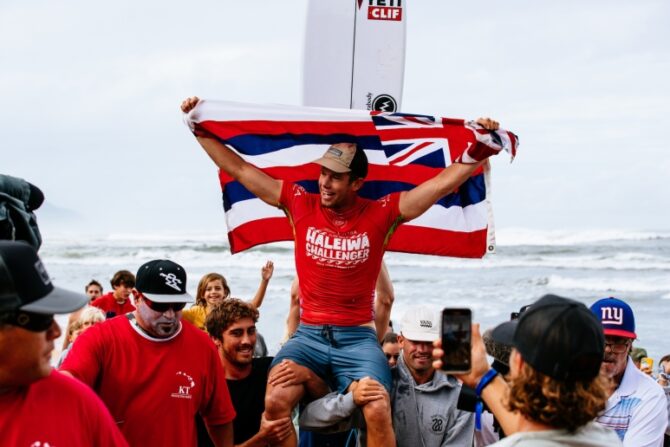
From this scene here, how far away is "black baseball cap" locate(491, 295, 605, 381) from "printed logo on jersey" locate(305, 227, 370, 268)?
8.21 feet

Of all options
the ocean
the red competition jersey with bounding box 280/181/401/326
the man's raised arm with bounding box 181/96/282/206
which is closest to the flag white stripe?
the man's raised arm with bounding box 181/96/282/206

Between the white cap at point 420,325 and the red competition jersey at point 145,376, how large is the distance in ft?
Answer: 3.77

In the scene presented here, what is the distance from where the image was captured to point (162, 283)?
491 cm

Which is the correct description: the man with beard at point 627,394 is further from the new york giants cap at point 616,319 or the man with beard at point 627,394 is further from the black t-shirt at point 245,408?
the black t-shirt at point 245,408

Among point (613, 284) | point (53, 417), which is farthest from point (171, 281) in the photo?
point (613, 284)

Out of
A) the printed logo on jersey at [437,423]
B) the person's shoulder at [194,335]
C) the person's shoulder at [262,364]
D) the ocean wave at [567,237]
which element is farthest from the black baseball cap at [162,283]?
the ocean wave at [567,237]

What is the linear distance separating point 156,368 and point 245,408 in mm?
988

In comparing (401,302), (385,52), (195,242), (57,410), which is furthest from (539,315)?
(195,242)

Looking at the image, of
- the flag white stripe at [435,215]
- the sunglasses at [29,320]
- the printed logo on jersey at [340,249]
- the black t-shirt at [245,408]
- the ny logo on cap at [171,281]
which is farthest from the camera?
the flag white stripe at [435,215]

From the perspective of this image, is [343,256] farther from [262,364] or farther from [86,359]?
[86,359]

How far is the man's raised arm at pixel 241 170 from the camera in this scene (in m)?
5.66

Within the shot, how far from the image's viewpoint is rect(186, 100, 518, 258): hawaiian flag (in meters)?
5.91

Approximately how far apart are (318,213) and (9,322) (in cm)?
278

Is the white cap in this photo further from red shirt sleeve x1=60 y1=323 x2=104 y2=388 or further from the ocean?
the ocean
